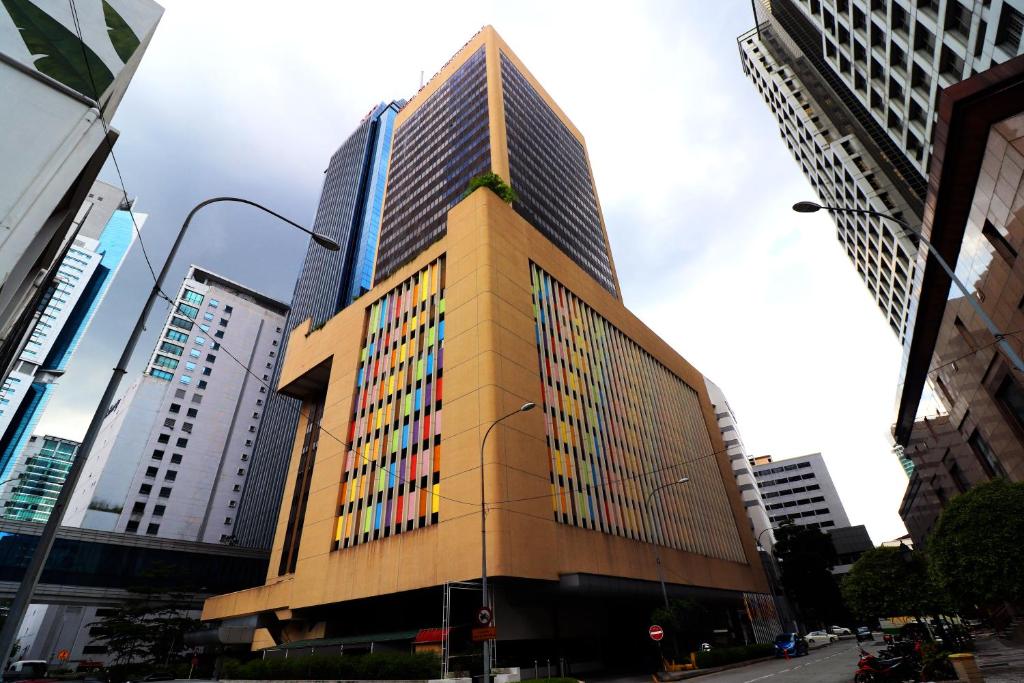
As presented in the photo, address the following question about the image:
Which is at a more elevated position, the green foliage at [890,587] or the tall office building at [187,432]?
the tall office building at [187,432]

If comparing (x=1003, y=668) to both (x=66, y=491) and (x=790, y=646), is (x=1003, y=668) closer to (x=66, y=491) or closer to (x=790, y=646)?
(x=790, y=646)

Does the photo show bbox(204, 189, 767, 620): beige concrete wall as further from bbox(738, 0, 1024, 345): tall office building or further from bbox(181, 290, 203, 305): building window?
bbox(181, 290, 203, 305): building window

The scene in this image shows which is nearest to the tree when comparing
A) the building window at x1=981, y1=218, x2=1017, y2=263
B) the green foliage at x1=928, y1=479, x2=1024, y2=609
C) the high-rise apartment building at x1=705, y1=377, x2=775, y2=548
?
the high-rise apartment building at x1=705, y1=377, x2=775, y2=548

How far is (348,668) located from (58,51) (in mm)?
26556

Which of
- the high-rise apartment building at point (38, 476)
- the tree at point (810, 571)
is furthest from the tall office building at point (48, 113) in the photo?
the high-rise apartment building at point (38, 476)

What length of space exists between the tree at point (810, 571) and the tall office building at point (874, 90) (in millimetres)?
30287

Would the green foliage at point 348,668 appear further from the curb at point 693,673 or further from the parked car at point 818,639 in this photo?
the parked car at point 818,639

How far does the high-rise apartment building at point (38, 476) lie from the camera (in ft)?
465

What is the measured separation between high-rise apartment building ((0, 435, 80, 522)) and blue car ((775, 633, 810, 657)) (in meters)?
177

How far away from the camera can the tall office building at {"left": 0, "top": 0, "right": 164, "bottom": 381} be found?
8242 mm

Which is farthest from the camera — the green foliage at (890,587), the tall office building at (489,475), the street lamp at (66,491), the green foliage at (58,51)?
the tall office building at (489,475)

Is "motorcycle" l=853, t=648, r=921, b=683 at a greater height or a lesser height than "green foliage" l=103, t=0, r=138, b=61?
lesser

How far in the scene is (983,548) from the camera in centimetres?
1986

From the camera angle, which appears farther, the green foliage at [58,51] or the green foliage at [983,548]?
the green foliage at [983,548]
